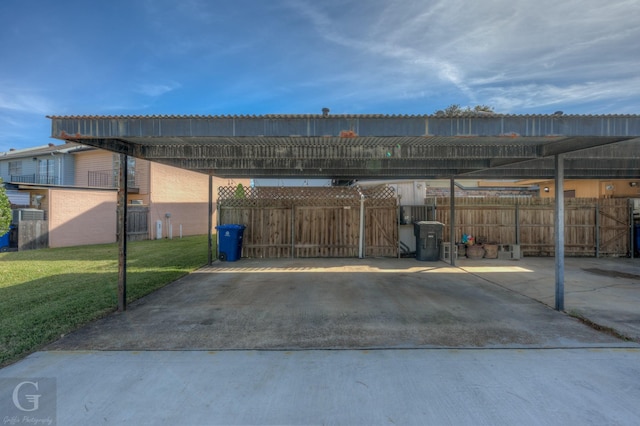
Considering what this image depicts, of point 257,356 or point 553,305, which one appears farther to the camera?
point 553,305

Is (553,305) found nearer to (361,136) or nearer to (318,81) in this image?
(361,136)

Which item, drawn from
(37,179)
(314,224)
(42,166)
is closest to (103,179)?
(42,166)

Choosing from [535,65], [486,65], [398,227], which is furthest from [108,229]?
[535,65]

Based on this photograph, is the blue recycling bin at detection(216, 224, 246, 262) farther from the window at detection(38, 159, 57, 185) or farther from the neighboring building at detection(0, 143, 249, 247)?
the window at detection(38, 159, 57, 185)

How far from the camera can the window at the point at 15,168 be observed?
2181 centimetres

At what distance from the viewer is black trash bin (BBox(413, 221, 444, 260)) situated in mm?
9977

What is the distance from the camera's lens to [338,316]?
4723 millimetres

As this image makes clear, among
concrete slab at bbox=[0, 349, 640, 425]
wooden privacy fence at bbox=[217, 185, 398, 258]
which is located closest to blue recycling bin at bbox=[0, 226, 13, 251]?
wooden privacy fence at bbox=[217, 185, 398, 258]

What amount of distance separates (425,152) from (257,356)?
4.48 m

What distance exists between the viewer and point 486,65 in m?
13.5

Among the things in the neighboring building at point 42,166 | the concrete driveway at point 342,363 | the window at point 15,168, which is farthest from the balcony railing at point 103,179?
the concrete driveway at point 342,363

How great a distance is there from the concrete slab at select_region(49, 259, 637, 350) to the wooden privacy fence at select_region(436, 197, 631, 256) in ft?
11.1

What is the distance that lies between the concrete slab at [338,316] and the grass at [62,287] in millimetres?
379

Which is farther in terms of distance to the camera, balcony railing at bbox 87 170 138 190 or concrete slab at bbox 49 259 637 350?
balcony railing at bbox 87 170 138 190
